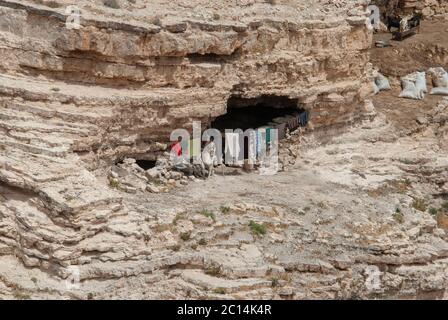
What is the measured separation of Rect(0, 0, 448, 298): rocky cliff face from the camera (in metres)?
18.4

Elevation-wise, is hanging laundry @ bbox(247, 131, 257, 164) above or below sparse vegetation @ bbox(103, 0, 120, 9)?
below

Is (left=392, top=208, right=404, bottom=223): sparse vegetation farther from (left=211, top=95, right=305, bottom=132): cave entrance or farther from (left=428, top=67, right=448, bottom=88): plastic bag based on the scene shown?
(left=428, top=67, right=448, bottom=88): plastic bag

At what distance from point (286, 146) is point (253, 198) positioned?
122 inches

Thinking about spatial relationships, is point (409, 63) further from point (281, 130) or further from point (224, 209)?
point (224, 209)

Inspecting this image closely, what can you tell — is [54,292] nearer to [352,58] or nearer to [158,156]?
[158,156]

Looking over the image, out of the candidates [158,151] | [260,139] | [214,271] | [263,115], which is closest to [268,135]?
[260,139]

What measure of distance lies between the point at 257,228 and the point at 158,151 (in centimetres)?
357

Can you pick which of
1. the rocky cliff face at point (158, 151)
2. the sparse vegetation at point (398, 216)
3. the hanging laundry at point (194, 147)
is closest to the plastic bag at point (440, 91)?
the rocky cliff face at point (158, 151)

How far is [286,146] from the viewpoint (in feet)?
80.6

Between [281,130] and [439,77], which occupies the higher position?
[439,77]

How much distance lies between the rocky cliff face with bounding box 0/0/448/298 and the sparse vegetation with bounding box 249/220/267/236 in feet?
0.18

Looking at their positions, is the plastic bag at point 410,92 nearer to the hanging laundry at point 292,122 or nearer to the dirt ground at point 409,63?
the dirt ground at point 409,63

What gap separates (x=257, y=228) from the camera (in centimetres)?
2036

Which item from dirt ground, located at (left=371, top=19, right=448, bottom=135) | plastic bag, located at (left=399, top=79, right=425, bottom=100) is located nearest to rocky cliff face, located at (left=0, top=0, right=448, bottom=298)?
dirt ground, located at (left=371, top=19, right=448, bottom=135)
